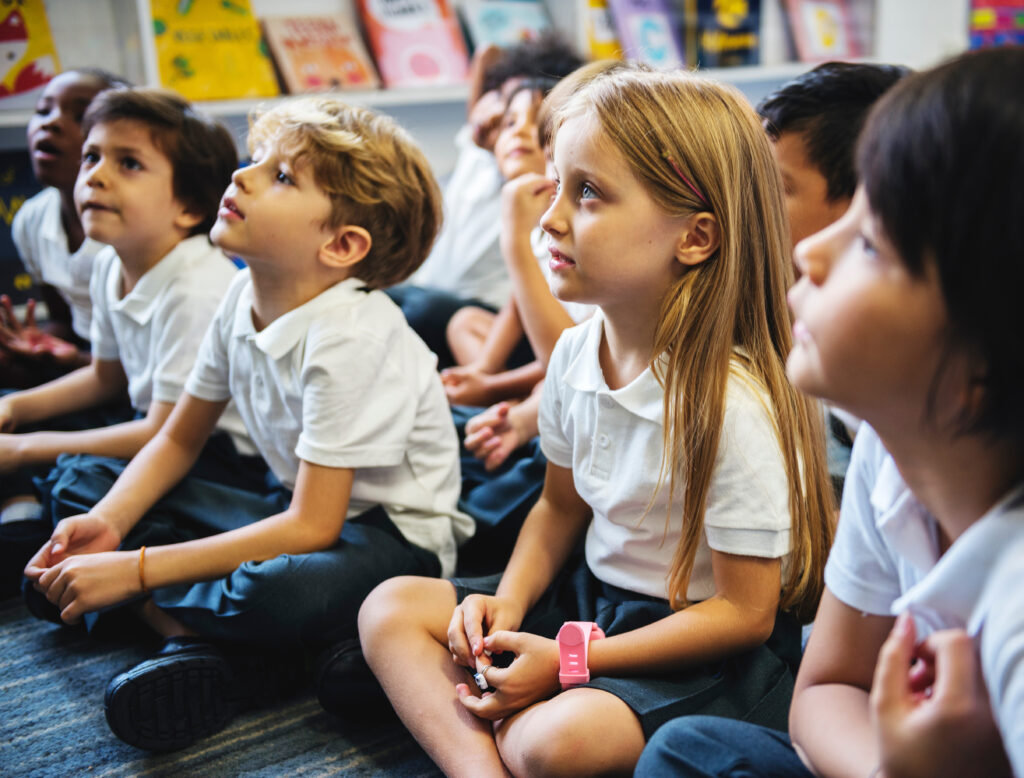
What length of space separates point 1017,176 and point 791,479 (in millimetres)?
408

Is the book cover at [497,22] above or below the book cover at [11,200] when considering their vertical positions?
above

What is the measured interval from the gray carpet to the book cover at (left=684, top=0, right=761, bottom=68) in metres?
2.19

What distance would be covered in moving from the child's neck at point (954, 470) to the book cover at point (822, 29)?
7.98 feet

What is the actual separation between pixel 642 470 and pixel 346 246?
50 centimetres

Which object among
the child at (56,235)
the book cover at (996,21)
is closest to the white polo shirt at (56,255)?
the child at (56,235)

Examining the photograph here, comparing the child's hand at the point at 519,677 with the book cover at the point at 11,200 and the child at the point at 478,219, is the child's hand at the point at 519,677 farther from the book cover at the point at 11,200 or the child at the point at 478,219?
the book cover at the point at 11,200

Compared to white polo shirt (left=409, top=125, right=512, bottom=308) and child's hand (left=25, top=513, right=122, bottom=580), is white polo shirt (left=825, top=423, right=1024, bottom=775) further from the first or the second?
white polo shirt (left=409, top=125, right=512, bottom=308)

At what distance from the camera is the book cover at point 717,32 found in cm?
264

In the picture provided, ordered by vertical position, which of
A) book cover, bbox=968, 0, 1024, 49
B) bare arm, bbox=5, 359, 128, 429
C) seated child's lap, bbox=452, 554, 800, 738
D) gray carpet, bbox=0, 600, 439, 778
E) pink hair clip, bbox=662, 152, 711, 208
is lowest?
gray carpet, bbox=0, 600, 439, 778

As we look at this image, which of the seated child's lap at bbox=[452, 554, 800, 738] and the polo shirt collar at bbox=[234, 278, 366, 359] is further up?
the polo shirt collar at bbox=[234, 278, 366, 359]

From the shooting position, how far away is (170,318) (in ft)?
4.39

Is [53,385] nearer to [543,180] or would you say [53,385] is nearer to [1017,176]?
[543,180]

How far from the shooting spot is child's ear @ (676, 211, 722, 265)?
85 centimetres

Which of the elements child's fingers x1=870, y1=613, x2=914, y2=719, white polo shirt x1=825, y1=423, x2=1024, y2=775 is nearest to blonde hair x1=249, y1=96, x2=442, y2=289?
white polo shirt x1=825, y1=423, x2=1024, y2=775
